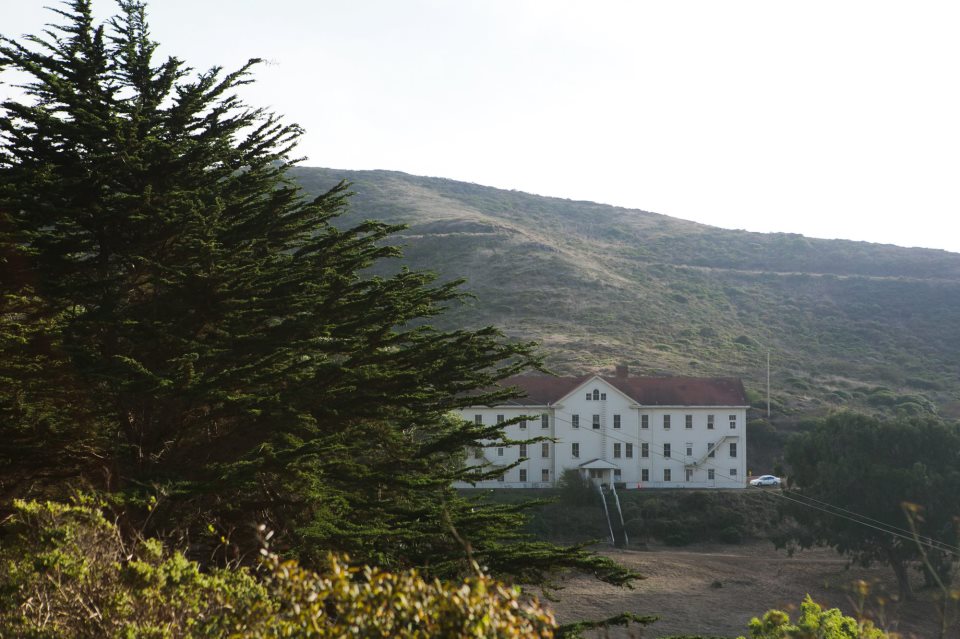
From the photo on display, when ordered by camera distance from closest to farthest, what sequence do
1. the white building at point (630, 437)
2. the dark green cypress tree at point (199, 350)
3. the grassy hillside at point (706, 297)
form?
the dark green cypress tree at point (199, 350) → the white building at point (630, 437) → the grassy hillside at point (706, 297)

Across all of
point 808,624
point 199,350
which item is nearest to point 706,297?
point 808,624

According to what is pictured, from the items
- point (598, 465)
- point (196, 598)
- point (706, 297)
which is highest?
point (196, 598)

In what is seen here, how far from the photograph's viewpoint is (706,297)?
11825cm

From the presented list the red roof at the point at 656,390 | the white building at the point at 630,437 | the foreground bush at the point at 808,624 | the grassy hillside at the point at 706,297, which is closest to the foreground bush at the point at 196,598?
the foreground bush at the point at 808,624

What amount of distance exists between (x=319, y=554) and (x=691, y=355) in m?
80.7

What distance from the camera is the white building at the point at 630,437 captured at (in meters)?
60.2

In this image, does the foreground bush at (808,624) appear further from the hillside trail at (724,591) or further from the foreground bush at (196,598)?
the hillside trail at (724,591)

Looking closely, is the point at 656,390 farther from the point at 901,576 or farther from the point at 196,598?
the point at 196,598

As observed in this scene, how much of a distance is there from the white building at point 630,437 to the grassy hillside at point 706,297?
14.5 meters

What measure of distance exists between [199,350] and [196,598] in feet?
25.1

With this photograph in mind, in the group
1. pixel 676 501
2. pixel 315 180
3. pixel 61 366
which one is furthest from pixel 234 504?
pixel 315 180

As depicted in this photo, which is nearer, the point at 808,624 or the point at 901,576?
the point at 808,624

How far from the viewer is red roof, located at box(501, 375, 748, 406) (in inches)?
2395

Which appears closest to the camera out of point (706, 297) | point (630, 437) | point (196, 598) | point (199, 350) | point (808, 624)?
point (196, 598)
